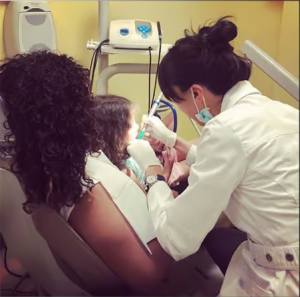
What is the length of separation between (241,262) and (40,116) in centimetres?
61

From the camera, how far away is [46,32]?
1468 mm

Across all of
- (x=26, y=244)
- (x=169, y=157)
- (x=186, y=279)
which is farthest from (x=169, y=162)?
(x=26, y=244)

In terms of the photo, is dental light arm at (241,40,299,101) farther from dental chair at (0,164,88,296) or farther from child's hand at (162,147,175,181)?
dental chair at (0,164,88,296)

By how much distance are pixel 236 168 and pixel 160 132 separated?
16.6 inches

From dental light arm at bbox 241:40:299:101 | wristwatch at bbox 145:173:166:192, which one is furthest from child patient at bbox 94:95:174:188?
dental light arm at bbox 241:40:299:101

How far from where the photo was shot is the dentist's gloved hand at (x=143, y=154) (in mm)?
1249

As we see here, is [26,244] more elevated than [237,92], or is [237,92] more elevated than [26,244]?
[237,92]

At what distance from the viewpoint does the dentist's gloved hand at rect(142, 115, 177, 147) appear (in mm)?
1289

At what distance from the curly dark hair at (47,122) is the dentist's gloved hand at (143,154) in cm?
23

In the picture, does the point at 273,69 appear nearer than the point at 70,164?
Yes

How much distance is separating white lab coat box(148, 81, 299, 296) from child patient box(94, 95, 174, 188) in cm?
36

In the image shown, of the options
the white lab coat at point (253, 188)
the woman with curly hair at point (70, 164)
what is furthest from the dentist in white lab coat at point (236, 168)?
the woman with curly hair at point (70, 164)

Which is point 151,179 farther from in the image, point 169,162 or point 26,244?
point 26,244

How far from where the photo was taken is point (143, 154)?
127cm
